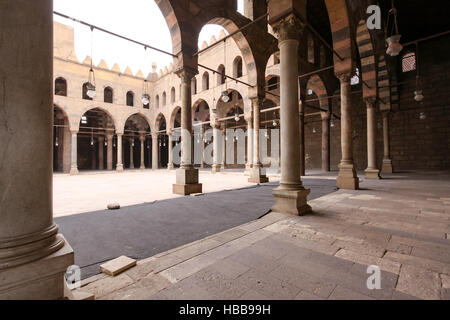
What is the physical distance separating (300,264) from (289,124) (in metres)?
2.84

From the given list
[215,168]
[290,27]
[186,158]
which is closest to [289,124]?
[290,27]

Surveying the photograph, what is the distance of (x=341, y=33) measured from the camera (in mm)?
6855

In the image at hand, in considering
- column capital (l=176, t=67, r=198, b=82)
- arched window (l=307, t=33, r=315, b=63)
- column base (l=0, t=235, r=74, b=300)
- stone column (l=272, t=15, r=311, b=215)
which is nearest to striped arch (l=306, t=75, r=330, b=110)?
arched window (l=307, t=33, r=315, b=63)

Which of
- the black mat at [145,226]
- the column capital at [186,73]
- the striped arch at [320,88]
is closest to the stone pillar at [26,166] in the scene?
the black mat at [145,226]

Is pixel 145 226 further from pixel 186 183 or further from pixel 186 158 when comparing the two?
pixel 186 158

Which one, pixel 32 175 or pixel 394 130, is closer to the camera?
pixel 32 175

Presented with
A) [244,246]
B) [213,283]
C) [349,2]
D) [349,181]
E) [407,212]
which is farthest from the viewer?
[349,181]

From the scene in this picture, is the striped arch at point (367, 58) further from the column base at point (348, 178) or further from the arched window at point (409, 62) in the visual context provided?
the arched window at point (409, 62)

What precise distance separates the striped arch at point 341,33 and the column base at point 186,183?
5946 millimetres

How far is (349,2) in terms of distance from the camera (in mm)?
6578

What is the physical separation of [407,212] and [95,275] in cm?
508

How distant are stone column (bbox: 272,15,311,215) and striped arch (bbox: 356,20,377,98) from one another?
18.2 ft
